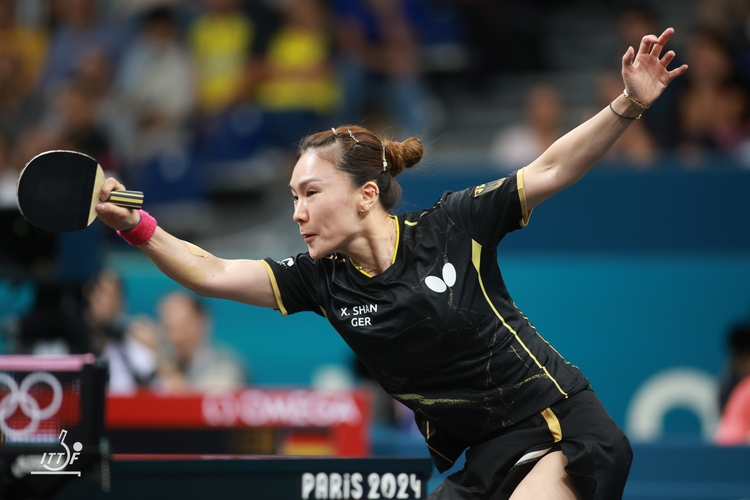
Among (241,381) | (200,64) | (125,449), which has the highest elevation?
(200,64)

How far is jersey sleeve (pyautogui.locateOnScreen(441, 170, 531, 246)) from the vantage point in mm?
3438

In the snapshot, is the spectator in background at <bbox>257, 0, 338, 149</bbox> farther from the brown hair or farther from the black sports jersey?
the black sports jersey

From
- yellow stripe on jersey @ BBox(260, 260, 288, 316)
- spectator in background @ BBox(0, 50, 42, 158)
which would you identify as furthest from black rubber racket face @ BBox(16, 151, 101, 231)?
spectator in background @ BBox(0, 50, 42, 158)

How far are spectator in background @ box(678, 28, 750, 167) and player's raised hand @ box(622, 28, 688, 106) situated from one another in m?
4.53

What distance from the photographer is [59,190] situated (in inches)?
137

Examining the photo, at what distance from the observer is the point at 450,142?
988cm

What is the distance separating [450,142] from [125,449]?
15.4ft

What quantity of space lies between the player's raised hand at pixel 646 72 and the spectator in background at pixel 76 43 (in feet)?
25.5

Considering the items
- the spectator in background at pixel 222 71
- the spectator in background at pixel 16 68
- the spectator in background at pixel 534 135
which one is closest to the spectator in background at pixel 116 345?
→ the spectator in background at pixel 222 71

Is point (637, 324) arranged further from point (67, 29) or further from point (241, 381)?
point (67, 29)

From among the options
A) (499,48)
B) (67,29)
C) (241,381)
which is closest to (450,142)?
(499,48)

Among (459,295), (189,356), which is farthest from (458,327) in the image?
(189,356)

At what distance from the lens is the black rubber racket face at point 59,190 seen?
11.4 feet

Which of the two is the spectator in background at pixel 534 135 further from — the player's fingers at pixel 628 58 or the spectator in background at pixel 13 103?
the player's fingers at pixel 628 58
